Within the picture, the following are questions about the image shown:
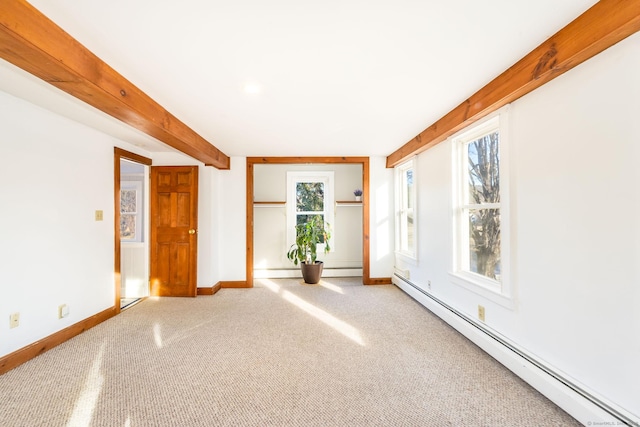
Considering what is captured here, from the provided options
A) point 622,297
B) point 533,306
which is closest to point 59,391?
point 533,306

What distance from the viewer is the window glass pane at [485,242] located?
7.88 ft

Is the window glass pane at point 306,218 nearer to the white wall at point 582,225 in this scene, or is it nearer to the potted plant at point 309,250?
the potted plant at point 309,250

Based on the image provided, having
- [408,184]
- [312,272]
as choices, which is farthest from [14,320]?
[408,184]

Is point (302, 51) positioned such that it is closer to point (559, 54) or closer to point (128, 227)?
point (559, 54)

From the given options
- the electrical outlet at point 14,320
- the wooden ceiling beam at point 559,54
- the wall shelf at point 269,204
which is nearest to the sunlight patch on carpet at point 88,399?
the electrical outlet at point 14,320

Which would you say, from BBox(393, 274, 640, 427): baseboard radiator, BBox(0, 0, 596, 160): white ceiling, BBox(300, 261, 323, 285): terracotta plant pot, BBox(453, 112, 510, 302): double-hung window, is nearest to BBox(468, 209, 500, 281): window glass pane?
BBox(453, 112, 510, 302): double-hung window

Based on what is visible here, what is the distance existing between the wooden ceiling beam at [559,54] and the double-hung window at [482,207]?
0.19m

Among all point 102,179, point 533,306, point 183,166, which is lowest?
point 533,306

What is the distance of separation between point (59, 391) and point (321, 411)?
5.88 feet

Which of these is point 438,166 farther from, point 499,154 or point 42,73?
point 42,73

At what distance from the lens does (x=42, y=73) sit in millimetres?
1520

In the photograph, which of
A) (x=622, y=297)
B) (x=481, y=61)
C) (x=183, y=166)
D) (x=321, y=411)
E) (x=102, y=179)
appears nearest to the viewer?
(x=622, y=297)

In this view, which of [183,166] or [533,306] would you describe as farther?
[183,166]

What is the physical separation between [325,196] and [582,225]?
4.28m
